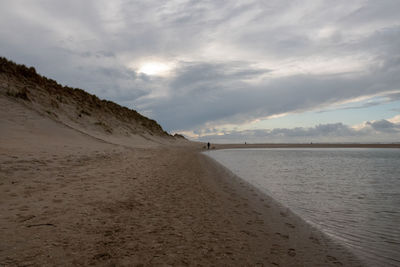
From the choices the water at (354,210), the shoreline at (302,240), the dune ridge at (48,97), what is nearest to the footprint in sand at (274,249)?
the shoreline at (302,240)

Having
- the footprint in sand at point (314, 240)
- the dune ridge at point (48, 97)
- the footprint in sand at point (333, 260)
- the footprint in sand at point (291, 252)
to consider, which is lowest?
the footprint in sand at point (314, 240)

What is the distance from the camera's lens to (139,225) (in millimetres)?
5391

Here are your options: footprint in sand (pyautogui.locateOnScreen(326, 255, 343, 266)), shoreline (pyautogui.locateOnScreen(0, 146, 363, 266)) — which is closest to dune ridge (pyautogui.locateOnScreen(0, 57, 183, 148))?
shoreline (pyautogui.locateOnScreen(0, 146, 363, 266))

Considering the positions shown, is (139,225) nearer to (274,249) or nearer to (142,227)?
(142,227)

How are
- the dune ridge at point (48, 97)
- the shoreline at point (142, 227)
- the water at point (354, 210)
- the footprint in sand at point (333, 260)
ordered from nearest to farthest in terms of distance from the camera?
1. the shoreline at point (142, 227)
2. the footprint in sand at point (333, 260)
3. the water at point (354, 210)
4. the dune ridge at point (48, 97)

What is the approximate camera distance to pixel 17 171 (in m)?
8.96

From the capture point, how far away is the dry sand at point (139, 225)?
12.8ft

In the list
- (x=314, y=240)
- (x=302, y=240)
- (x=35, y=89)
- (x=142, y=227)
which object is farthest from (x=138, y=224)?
(x=35, y=89)

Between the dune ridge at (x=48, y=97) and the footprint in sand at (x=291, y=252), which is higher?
the dune ridge at (x=48, y=97)

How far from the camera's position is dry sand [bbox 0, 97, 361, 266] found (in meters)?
3.91

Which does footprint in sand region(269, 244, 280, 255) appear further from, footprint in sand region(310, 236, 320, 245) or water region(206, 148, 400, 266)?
water region(206, 148, 400, 266)

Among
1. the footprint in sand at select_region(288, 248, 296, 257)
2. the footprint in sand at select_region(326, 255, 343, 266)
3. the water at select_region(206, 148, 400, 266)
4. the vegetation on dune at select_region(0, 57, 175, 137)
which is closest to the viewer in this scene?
the footprint in sand at select_region(326, 255, 343, 266)

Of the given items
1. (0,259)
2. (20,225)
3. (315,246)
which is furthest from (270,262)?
(20,225)

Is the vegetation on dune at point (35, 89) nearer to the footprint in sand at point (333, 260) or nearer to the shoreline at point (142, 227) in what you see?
the shoreline at point (142, 227)
